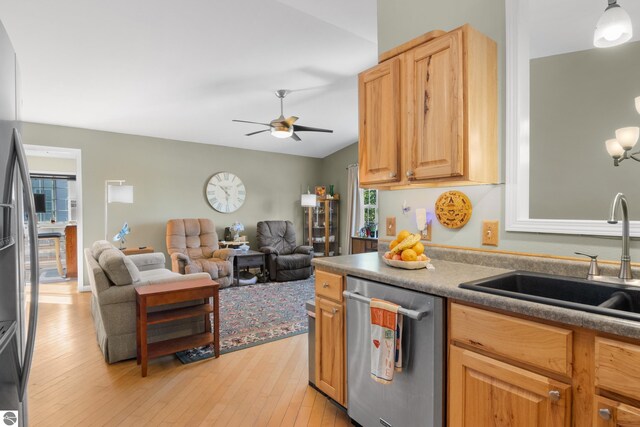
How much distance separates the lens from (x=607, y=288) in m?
1.39

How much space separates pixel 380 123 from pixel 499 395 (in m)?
1.56

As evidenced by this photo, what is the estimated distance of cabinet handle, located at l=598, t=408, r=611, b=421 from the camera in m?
1.03

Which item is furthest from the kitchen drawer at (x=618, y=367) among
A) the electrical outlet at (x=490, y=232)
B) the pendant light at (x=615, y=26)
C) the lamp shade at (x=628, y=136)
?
the pendant light at (x=615, y=26)

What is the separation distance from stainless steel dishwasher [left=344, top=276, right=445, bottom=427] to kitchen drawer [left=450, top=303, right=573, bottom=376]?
99 mm

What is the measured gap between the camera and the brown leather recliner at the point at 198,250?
5.25 meters

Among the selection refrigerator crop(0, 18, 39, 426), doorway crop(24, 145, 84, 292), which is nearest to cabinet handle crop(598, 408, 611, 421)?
refrigerator crop(0, 18, 39, 426)

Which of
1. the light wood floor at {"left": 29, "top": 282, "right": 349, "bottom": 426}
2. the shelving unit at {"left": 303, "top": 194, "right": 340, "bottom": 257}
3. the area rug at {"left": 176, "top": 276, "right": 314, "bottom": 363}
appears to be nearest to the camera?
the light wood floor at {"left": 29, "top": 282, "right": 349, "bottom": 426}

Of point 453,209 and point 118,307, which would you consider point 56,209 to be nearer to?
point 118,307

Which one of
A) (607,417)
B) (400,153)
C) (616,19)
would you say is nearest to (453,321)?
(607,417)

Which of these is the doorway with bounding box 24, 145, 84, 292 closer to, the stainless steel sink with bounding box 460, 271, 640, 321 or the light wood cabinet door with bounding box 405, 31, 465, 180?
the light wood cabinet door with bounding box 405, 31, 465, 180

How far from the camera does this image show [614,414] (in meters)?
1.02

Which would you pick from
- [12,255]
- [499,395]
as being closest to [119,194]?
[12,255]

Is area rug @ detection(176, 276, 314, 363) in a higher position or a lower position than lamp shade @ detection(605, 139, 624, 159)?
lower

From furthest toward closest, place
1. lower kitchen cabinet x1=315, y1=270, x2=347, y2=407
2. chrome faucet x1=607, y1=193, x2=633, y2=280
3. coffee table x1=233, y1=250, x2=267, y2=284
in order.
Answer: coffee table x1=233, y1=250, x2=267, y2=284
lower kitchen cabinet x1=315, y1=270, x2=347, y2=407
chrome faucet x1=607, y1=193, x2=633, y2=280
